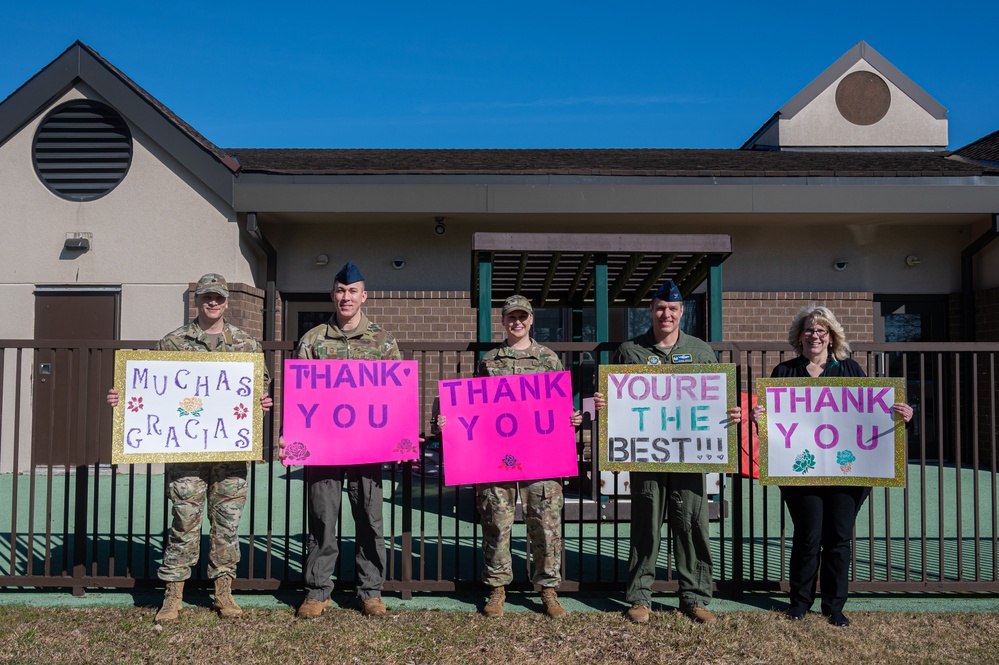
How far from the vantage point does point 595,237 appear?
6953 mm

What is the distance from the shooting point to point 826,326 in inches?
167

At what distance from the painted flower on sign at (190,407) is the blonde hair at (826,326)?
339cm

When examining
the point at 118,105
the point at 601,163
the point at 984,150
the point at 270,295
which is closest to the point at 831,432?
the point at 601,163

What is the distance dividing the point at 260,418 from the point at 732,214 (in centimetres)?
768

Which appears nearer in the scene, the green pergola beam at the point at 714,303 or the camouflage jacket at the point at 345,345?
the camouflage jacket at the point at 345,345

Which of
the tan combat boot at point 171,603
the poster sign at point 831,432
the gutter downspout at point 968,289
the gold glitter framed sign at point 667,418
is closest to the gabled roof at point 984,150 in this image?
the gutter downspout at point 968,289

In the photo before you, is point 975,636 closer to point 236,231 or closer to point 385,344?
point 385,344

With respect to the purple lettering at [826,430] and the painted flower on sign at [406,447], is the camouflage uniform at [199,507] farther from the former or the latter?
the purple lettering at [826,430]

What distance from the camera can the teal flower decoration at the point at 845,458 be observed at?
14.0 feet

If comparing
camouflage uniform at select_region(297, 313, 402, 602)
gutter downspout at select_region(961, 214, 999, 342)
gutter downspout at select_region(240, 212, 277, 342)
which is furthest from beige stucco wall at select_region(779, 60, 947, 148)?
camouflage uniform at select_region(297, 313, 402, 602)

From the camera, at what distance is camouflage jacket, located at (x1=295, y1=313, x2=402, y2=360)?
4371 mm

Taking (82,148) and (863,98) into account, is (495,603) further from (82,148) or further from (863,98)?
(863,98)

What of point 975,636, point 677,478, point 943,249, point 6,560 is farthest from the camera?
point 943,249

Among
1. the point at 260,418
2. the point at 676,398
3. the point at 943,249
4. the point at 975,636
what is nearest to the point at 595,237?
the point at 676,398
